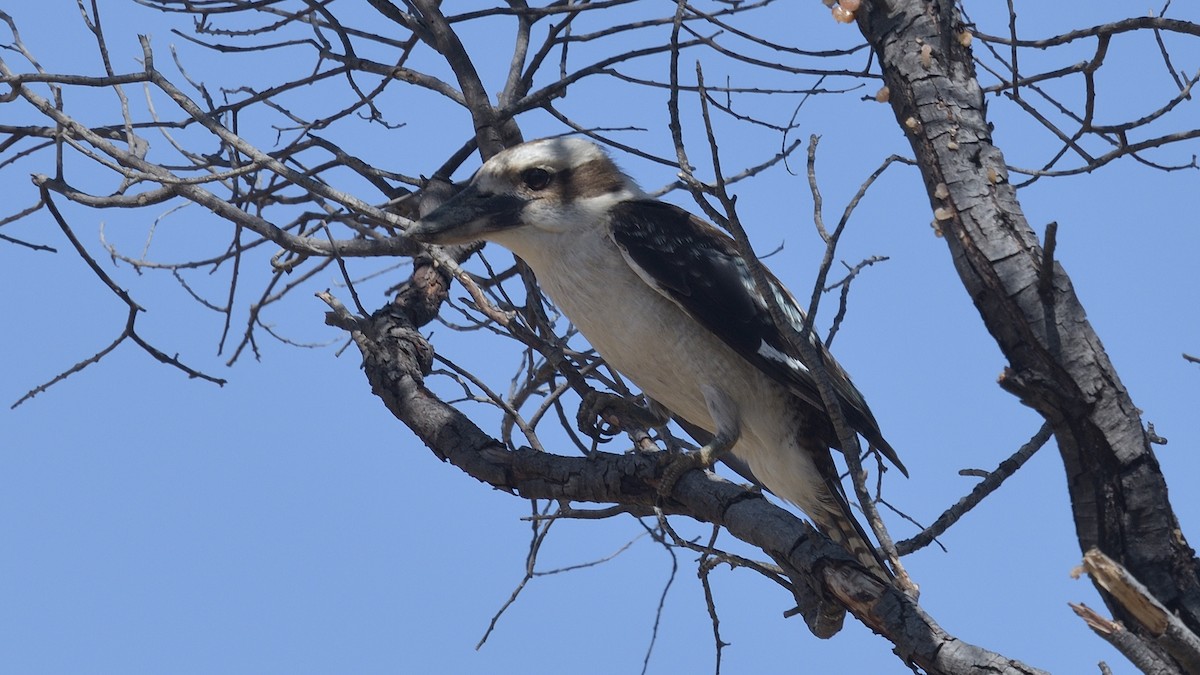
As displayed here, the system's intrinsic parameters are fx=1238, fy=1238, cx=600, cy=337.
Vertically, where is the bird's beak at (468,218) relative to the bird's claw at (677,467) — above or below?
above

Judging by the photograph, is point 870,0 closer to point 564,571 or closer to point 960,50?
point 960,50

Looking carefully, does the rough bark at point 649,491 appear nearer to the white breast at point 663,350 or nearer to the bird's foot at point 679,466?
the bird's foot at point 679,466

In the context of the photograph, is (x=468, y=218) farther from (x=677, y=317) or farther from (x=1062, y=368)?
(x=1062, y=368)

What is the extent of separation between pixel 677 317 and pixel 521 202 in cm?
50

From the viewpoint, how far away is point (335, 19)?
130 inches

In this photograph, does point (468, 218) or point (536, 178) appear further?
point (536, 178)

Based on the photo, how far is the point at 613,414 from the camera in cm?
327

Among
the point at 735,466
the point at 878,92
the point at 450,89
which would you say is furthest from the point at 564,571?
the point at 878,92

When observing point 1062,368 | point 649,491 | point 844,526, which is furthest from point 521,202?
point 1062,368

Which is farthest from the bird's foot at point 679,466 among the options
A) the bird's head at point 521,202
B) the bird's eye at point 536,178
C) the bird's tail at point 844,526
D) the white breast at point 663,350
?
the bird's eye at point 536,178

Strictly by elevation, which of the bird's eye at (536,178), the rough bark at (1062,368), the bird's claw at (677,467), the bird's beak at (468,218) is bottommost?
the rough bark at (1062,368)

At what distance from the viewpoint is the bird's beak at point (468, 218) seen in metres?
2.94

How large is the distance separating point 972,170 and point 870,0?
44 cm

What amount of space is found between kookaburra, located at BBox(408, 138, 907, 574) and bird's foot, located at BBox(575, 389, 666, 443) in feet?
0.33
